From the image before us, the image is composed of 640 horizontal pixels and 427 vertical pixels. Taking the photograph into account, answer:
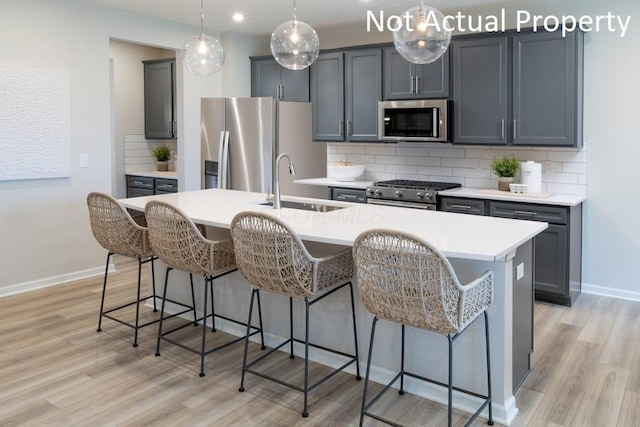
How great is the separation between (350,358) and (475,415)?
85 centimetres

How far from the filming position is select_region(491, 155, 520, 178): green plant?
4.87 meters

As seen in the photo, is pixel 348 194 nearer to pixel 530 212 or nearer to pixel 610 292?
pixel 530 212

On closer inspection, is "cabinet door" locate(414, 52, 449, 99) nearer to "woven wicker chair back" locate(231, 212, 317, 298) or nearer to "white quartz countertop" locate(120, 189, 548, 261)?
"white quartz countertop" locate(120, 189, 548, 261)

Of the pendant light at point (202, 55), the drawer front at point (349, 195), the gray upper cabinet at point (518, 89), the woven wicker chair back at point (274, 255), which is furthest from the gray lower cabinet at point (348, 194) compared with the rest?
the woven wicker chair back at point (274, 255)

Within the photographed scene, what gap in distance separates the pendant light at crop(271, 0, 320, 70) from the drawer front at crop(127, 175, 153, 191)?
155 inches

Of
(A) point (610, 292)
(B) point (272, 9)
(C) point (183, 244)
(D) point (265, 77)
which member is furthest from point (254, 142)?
(A) point (610, 292)

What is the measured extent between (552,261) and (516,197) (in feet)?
1.88

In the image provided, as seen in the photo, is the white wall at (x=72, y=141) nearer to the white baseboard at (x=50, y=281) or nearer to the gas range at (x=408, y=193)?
the white baseboard at (x=50, y=281)

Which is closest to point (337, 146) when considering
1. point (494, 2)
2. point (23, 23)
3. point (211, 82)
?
point (211, 82)

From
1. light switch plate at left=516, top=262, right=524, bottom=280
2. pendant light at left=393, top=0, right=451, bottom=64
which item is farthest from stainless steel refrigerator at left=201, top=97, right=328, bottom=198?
light switch plate at left=516, top=262, right=524, bottom=280

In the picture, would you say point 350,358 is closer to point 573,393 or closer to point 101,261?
point 573,393

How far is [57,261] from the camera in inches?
201

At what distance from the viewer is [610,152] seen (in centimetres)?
463

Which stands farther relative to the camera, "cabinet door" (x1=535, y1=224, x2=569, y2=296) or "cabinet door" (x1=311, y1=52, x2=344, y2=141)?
"cabinet door" (x1=311, y1=52, x2=344, y2=141)
